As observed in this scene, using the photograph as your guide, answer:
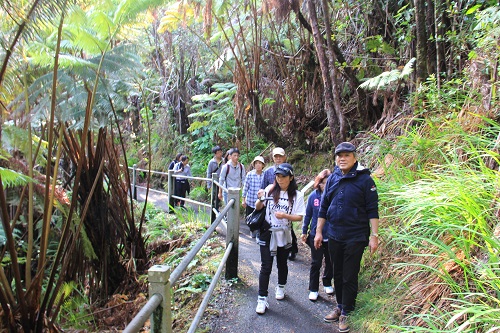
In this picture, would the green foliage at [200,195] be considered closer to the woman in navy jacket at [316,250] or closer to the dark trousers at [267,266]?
the woman in navy jacket at [316,250]

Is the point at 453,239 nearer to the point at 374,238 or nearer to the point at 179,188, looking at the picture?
the point at 374,238

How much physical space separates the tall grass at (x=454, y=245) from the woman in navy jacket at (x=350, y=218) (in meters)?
0.40

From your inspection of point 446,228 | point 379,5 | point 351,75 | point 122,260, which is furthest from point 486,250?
point 379,5

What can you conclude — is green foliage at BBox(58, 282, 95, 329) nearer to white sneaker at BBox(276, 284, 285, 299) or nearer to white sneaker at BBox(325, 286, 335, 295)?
white sneaker at BBox(276, 284, 285, 299)

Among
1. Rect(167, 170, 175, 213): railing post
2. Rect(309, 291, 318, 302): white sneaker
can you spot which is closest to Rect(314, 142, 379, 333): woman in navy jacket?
Rect(309, 291, 318, 302): white sneaker

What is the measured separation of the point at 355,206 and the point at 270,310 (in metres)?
1.52

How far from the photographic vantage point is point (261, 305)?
3914 mm

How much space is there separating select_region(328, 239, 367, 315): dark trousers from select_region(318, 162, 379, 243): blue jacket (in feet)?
0.26

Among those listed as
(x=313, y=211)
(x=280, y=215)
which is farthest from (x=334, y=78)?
(x=280, y=215)

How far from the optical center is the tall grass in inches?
102

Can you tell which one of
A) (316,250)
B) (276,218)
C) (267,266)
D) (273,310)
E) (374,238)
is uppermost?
(276,218)

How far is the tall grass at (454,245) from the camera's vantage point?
2.58 meters

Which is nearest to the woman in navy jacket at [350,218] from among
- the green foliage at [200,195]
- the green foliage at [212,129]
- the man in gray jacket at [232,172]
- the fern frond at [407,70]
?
the fern frond at [407,70]

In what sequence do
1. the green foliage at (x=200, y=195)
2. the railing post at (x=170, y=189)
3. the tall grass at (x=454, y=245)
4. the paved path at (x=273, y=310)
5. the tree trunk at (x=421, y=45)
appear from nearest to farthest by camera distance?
the tall grass at (x=454, y=245), the paved path at (x=273, y=310), the tree trunk at (x=421, y=45), the railing post at (x=170, y=189), the green foliage at (x=200, y=195)
